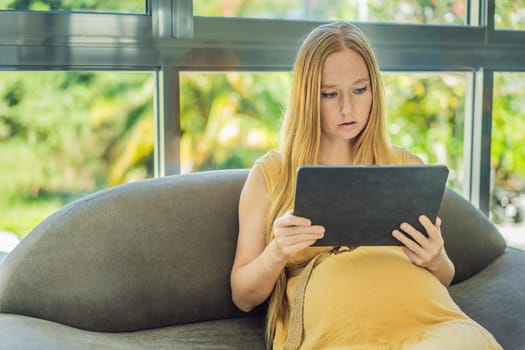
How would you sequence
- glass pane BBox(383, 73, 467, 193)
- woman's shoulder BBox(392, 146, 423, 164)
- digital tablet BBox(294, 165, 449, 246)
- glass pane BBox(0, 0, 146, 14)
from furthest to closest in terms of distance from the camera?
glass pane BBox(383, 73, 467, 193) < glass pane BBox(0, 0, 146, 14) < woman's shoulder BBox(392, 146, 423, 164) < digital tablet BBox(294, 165, 449, 246)

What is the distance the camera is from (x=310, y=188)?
4.79ft

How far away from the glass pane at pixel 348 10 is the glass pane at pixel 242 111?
8.1 inches

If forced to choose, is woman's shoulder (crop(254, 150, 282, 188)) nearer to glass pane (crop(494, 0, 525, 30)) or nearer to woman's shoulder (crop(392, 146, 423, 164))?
woman's shoulder (crop(392, 146, 423, 164))

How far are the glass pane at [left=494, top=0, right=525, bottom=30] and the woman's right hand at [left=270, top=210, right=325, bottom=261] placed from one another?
1.67 metres

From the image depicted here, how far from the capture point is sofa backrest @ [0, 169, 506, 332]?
1682mm

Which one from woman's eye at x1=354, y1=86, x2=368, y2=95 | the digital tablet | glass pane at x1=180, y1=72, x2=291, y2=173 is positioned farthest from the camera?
glass pane at x1=180, y1=72, x2=291, y2=173

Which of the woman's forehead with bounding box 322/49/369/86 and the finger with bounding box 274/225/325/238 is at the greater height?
the woman's forehead with bounding box 322/49/369/86

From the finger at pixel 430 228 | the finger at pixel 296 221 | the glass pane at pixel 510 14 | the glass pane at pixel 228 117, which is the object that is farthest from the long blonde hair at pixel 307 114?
the glass pane at pixel 510 14

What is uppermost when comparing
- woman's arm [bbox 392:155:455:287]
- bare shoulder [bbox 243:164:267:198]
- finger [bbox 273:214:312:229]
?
bare shoulder [bbox 243:164:267:198]

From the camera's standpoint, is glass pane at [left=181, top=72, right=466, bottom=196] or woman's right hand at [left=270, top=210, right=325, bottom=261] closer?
woman's right hand at [left=270, top=210, right=325, bottom=261]

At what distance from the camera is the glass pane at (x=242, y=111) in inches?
92.7

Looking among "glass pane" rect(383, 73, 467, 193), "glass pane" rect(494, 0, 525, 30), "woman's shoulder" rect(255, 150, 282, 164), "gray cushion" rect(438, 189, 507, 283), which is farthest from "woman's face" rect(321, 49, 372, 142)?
"glass pane" rect(494, 0, 525, 30)

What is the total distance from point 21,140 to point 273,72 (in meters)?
0.86

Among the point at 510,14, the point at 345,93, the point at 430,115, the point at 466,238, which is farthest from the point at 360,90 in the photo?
the point at 510,14
